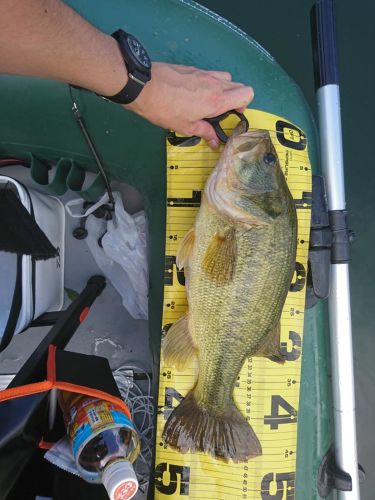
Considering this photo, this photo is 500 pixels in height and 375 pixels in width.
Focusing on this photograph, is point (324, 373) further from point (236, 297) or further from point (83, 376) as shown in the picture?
point (83, 376)

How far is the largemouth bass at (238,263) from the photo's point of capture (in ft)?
4.48

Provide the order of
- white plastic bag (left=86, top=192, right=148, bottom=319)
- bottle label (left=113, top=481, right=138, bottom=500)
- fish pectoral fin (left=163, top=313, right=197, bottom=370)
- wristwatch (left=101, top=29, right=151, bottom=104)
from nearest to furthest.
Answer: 1. bottle label (left=113, top=481, right=138, bottom=500)
2. wristwatch (left=101, top=29, right=151, bottom=104)
3. fish pectoral fin (left=163, top=313, right=197, bottom=370)
4. white plastic bag (left=86, top=192, right=148, bottom=319)

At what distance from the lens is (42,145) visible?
1.81 m

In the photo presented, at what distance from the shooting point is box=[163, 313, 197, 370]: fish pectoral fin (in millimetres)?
1500

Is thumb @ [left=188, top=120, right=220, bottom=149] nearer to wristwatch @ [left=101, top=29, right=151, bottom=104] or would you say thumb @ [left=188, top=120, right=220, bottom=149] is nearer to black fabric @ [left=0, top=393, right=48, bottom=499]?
wristwatch @ [left=101, top=29, right=151, bottom=104]

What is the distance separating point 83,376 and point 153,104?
34.6 inches

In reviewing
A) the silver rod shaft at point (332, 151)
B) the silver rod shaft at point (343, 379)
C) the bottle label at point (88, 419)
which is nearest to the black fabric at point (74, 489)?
the bottle label at point (88, 419)

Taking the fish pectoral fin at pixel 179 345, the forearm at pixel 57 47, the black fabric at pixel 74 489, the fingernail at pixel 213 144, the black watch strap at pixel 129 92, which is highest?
the forearm at pixel 57 47

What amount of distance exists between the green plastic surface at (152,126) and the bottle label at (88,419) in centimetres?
52

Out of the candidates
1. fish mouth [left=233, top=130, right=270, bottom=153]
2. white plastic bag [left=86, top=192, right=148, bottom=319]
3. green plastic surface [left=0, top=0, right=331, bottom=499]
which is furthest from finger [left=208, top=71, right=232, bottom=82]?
white plastic bag [left=86, top=192, right=148, bottom=319]

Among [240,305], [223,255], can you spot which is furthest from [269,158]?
[240,305]

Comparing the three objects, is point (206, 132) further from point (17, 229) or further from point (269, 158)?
point (17, 229)

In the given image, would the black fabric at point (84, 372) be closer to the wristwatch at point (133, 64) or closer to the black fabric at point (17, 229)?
the black fabric at point (17, 229)

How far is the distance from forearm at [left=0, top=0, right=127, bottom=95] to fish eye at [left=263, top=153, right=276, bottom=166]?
0.50 m
